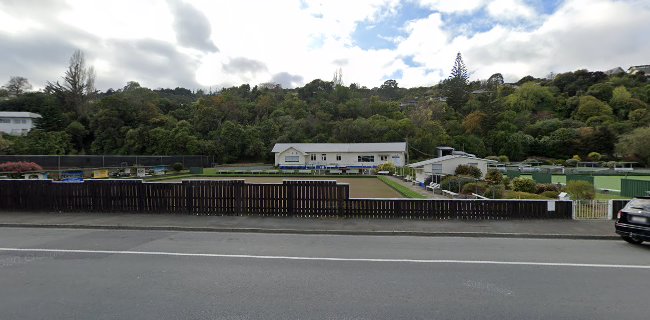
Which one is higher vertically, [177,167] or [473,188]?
[177,167]

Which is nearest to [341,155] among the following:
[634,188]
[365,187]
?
[365,187]

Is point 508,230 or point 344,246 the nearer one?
point 344,246

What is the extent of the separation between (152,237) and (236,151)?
223ft

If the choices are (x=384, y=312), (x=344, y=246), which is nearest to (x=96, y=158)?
(x=344, y=246)

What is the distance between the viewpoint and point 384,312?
15.4 ft

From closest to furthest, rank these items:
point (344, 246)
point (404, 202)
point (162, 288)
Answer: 1. point (162, 288)
2. point (344, 246)
3. point (404, 202)

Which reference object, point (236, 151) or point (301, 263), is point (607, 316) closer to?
point (301, 263)

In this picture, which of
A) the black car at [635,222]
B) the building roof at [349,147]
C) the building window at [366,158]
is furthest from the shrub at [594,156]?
the black car at [635,222]

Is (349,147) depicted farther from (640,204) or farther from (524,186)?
(640,204)

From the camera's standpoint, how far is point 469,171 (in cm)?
2952

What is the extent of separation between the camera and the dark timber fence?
12.4 meters

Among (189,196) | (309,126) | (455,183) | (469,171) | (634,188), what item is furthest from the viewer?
(309,126)

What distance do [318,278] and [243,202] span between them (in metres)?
7.43

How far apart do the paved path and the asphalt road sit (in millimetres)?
854
